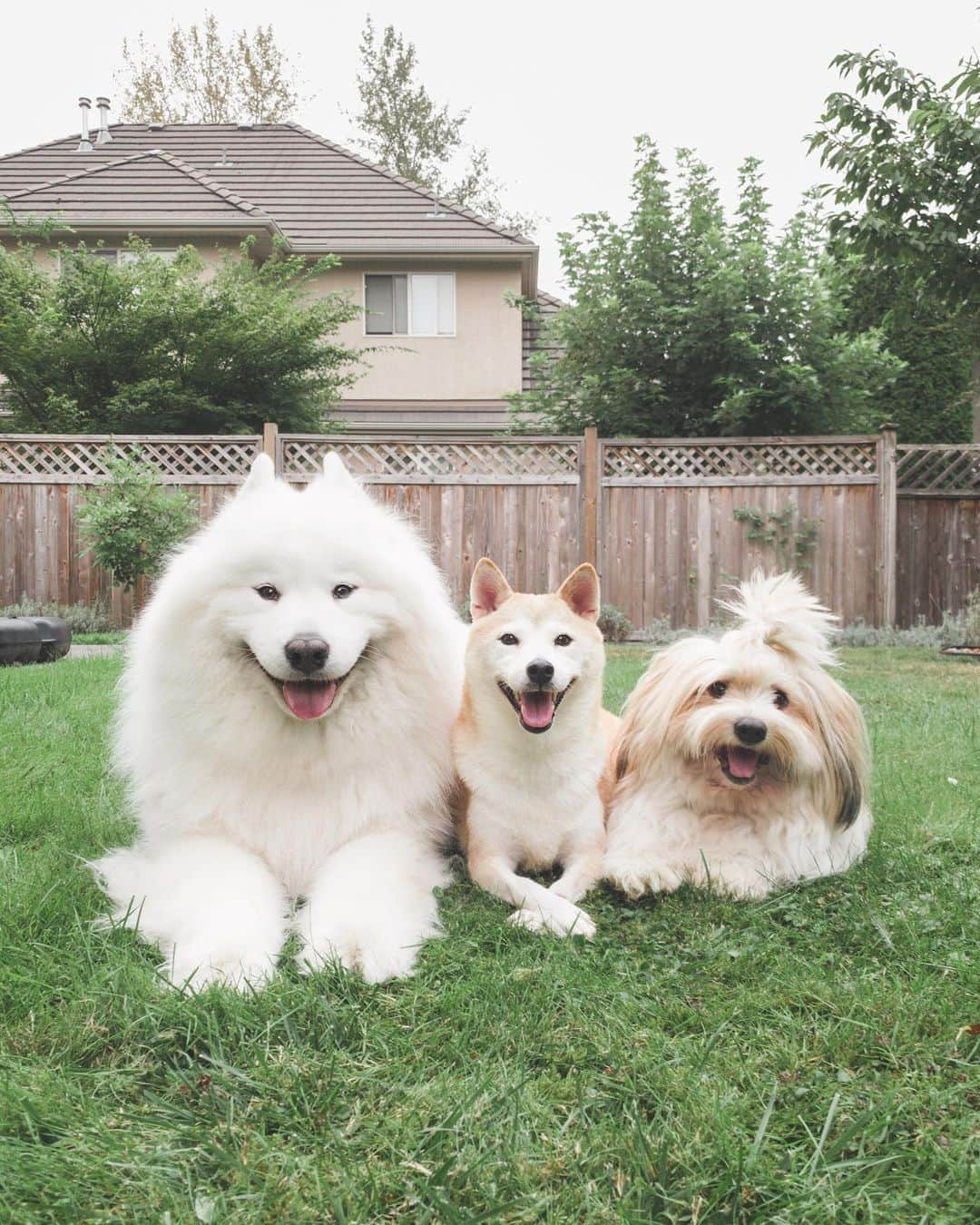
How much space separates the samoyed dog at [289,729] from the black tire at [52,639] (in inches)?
206

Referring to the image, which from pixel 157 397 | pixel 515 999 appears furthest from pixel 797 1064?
pixel 157 397

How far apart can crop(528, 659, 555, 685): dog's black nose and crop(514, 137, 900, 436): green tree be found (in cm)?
931

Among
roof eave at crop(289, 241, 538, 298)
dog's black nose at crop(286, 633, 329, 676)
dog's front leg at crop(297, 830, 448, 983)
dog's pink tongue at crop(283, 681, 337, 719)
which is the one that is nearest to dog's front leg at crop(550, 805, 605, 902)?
dog's front leg at crop(297, 830, 448, 983)

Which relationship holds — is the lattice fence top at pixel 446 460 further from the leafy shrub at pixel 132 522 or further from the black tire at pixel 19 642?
the black tire at pixel 19 642

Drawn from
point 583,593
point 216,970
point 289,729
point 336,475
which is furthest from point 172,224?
point 216,970

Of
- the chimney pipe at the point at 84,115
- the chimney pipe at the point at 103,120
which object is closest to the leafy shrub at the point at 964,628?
the chimney pipe at the point at 103,120

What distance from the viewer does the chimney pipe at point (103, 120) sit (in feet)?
64.0

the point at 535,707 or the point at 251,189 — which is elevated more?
the point at 251,189

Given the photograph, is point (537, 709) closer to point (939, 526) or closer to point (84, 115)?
point (939, 526)

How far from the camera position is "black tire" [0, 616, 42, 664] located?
707 cm

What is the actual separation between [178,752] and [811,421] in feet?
35.2

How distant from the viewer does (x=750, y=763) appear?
2627 mm

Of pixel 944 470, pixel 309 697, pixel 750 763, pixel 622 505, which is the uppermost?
pixel 944 470

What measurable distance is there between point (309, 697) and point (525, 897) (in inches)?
30.8
